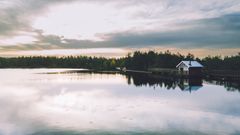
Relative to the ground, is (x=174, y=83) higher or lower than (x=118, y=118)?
lower

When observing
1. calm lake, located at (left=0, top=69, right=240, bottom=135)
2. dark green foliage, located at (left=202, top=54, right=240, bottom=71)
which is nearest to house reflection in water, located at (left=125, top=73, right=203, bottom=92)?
calm lake, located at (left=0, top=69, right=240, bottom=135)

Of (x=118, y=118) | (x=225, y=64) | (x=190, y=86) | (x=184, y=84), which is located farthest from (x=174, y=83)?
(x=225, y=64)

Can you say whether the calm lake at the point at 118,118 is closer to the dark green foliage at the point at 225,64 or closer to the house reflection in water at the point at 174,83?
the house reflection in water at the point at 174,83

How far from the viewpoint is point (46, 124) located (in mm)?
21812

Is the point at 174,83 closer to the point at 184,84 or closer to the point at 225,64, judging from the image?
the point at 184,84

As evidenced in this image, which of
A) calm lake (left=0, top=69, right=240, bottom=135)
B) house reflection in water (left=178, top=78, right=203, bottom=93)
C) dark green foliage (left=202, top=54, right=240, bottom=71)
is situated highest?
dark green foliage (left=202, top=54, right=240, bottom=71)

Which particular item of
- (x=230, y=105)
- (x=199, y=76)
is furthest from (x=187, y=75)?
(x=230, y=105)

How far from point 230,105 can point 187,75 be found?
4960 cm

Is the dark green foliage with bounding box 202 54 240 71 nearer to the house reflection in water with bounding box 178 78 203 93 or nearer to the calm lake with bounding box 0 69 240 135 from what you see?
the house reflection in water with bounding box 178 78 203 93

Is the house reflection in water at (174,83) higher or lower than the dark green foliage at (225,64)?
lower

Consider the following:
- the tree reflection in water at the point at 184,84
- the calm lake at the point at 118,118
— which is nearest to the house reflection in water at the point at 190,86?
the tree reflection in water at the point at 184,84

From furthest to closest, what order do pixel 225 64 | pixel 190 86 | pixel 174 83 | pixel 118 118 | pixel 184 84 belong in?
pixel 225 64
pixel 174 83
pixel 184 84
pixel 190 86
pixel 118 118

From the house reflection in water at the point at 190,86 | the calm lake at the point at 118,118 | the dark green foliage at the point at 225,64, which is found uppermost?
the dark green foliage at the point at 225,64

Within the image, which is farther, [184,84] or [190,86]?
[184,84]
